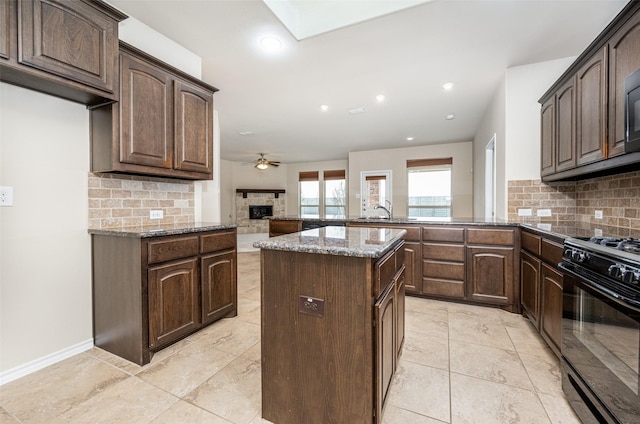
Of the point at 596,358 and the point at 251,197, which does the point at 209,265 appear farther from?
the point at 251,197

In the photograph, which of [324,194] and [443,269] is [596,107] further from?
[324,194]

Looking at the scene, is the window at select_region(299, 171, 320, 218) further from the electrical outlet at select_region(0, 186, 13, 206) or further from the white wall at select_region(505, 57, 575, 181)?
the electrical outlet at select_region(0, 186, 13, 206)

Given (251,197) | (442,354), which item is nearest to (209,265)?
(442,354)

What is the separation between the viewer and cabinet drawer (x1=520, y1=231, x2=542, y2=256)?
222cm

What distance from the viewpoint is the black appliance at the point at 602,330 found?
3.37 ft

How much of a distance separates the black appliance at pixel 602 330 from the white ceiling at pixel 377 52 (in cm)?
183

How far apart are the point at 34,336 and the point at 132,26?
2.31 metres

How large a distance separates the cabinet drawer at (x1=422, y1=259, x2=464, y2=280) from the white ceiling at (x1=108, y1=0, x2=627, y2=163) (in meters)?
2.10

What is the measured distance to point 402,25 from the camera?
223 cm

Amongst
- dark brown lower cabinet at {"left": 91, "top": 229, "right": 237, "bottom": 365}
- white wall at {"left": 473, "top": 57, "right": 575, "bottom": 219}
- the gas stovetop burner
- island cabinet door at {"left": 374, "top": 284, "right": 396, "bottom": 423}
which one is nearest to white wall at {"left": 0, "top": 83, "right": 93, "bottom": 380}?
dark brown lower cabinet at {"left": 91, "top": 229, "right": 237, "bottom": 365}

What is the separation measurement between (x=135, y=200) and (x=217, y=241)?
753mm

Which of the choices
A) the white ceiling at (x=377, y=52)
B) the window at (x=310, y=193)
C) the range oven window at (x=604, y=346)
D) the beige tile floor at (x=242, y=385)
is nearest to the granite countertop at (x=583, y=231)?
the range oven window at (x=604, y=346)

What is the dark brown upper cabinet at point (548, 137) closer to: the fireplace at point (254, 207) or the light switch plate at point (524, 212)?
the light switch plate at point (524, 212)

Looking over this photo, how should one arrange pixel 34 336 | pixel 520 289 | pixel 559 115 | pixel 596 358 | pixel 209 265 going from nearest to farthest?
pixel 596 358
pixel 34 336
pixel 209 265
pixel 559 115
pixel 520 289
